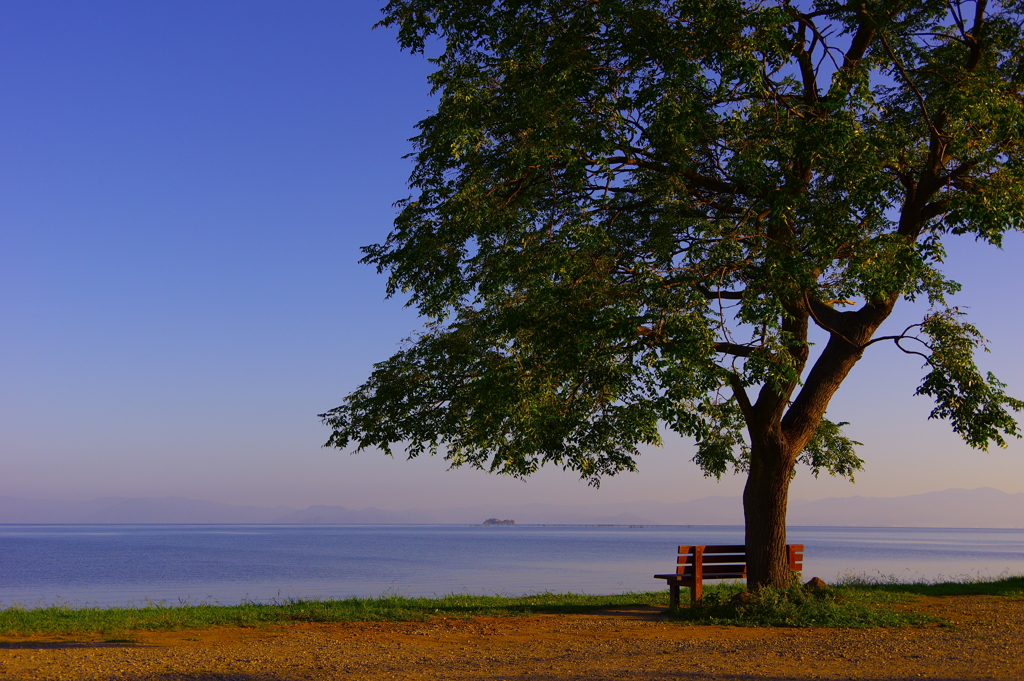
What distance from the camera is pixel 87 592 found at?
3328 centimetres

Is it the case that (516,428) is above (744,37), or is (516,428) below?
below

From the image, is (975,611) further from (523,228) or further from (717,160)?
(523,228)

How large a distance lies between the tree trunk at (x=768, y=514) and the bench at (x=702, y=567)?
275mm

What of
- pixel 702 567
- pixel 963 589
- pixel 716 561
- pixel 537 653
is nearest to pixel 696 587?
pixel 702 567

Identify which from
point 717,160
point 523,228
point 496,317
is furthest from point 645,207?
point 496,317

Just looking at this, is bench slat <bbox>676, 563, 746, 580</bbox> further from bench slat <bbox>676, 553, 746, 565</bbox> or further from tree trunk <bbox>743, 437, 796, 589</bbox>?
tree trunk <bbox>743, 437, 796, 589</bbox>

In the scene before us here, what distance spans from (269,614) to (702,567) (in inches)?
323

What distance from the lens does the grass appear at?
43.7ft

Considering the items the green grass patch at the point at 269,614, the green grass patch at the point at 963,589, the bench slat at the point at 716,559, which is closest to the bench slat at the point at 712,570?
the bench slat at the point at 716,559

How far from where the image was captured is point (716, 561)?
15734mm

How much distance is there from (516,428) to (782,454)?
5293 millimetres

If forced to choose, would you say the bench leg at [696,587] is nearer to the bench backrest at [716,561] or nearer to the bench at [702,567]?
the bench at [702,567]

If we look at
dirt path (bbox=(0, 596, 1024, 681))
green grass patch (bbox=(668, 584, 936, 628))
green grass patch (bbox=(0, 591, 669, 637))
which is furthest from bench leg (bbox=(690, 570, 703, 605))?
green grass patch (bbox=(0, 591, 669, 637))

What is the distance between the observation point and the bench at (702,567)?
15.2 metres
